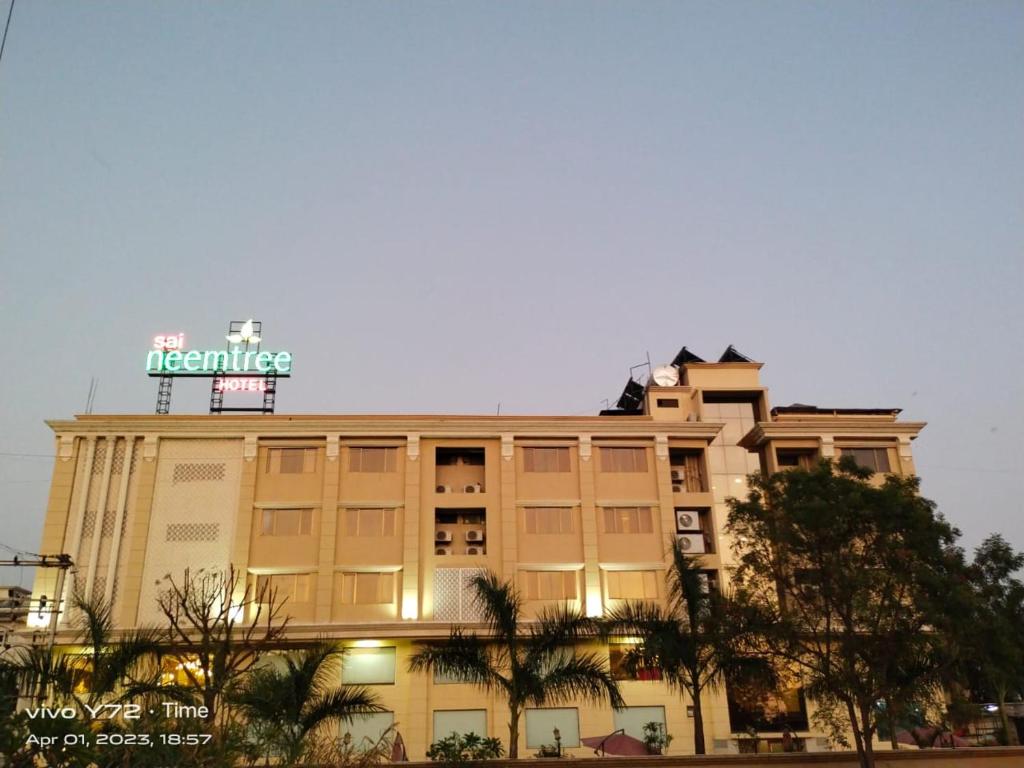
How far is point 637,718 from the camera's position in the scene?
39750 millimetres

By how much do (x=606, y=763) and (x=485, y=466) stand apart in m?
20.5

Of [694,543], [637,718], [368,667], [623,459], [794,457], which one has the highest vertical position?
[794,457]

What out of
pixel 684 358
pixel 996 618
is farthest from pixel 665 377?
pixel 996 618

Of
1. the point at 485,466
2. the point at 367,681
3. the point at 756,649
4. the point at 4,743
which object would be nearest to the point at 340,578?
the point at 367,681

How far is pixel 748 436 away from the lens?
47.0 metres

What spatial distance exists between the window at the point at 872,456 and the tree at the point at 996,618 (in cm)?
1967

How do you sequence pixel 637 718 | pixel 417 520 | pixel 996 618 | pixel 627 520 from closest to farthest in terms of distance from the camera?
pixel 996 618
pixel 637 718
pixel 417 520
pixel 627 520

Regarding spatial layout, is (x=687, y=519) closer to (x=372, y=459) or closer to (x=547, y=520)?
A: (x=547, y=520)

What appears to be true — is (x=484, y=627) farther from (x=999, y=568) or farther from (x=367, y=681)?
(x=999, y=568)

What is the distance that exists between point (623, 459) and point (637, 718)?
11.9 m

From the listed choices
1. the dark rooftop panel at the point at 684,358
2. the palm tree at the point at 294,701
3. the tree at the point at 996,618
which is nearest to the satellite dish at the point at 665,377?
the dark rooftop panel at the point at 684,358

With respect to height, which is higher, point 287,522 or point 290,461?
point 290,461

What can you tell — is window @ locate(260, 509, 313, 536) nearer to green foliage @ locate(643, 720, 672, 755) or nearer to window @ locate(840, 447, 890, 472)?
green foliage @ locate(643, 720, 672, 755)

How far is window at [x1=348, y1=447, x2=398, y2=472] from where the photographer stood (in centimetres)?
4319
